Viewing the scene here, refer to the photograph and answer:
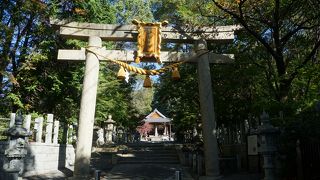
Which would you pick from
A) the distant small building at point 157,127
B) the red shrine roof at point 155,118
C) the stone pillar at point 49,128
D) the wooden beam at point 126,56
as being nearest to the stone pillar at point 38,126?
the stone pillar at point 49,128

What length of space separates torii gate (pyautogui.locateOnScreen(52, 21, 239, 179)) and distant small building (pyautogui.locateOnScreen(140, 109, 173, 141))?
38649 millimetres

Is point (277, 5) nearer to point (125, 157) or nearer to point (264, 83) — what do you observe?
point (264, 83)

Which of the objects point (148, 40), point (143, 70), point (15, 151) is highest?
point (148, 40)

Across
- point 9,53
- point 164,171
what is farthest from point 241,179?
point 9,53

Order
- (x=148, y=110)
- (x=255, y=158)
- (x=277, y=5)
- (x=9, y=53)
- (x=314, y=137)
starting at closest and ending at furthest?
(x=314, y=137) → (x=277, y=5) → (x=255, y=158) → (x=9, y=53) → (x=148, y=110)

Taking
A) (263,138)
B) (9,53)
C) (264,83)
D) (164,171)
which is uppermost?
(9,53)

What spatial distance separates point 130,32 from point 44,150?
251 inches

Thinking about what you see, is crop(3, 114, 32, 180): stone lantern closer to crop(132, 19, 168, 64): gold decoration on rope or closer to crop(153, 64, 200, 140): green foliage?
crop(132, 19, 168, 64): gold decoration on rope

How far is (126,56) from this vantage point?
14.6 meters

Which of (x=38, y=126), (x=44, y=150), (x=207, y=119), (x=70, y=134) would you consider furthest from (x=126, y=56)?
(x=70, y=134)

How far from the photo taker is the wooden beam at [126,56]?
14.5 metres

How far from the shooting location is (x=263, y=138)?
9.12 m

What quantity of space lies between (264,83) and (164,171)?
21.2 feet

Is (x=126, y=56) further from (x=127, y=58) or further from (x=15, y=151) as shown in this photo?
(x=15, y=151)
